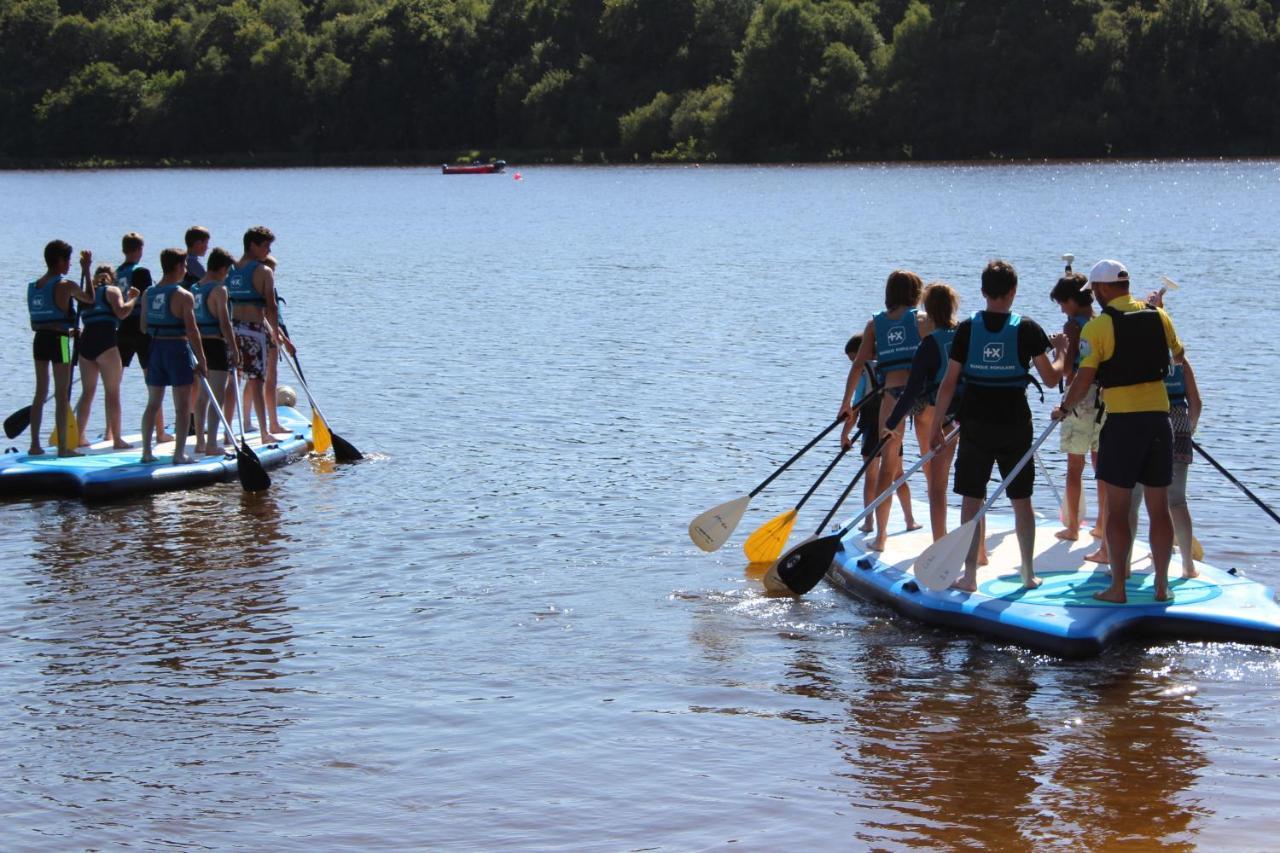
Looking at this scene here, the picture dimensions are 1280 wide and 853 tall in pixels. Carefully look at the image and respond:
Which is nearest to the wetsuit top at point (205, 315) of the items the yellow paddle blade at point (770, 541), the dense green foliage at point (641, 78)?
the yellow paddle blade at point (770, 541)

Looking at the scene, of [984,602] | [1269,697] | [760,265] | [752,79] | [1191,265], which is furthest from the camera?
[752,79]

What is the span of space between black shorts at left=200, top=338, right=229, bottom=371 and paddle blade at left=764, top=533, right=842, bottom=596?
18.5ft

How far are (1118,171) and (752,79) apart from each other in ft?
80.3

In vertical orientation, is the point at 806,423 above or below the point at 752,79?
below

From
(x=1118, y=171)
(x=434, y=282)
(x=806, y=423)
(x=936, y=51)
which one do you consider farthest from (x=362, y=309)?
(x=936, y=51)

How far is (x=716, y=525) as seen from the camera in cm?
1122

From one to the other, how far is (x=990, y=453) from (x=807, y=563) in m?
1.42

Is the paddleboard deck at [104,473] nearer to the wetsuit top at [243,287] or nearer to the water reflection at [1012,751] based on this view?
the wetsuit top at [243,287]

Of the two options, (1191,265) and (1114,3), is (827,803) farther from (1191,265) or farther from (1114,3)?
(1114,3)

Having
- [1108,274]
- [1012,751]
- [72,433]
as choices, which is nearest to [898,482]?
[1108,274]

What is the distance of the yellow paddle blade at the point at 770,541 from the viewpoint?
1109 cm

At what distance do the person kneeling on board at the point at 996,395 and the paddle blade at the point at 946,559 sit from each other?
0.14m

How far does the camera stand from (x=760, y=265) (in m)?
37.1

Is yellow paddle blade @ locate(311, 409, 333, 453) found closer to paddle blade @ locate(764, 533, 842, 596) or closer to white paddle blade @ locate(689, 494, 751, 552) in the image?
white paddle blade @ locate(689, 494, 751, 552)
